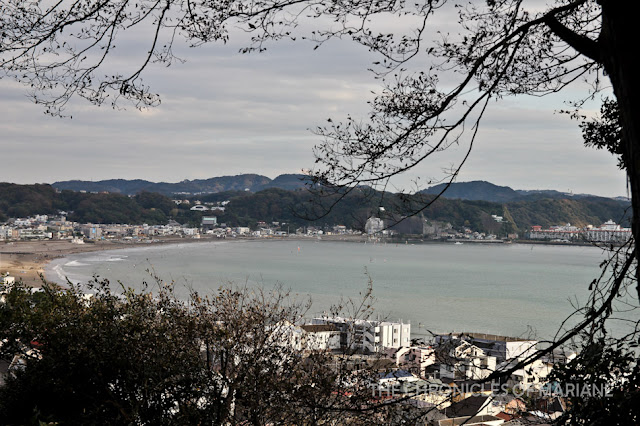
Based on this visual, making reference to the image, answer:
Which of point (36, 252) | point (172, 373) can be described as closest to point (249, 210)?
point (36, 252)

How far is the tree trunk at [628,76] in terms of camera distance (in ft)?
4.70

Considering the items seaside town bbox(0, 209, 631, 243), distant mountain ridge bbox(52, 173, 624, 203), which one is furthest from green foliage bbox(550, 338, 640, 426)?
distant mountain ridge bbox(52, 173, 624, 203)

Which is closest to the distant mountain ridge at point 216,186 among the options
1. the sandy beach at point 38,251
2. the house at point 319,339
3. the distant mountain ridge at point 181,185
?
the distant mountain ridge at point 181,185

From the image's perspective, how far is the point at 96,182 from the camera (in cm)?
12319

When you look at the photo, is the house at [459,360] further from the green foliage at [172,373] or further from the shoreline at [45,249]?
the shoreline at [45,249]

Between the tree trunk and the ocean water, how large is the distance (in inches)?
465

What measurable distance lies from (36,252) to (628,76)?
4539cm

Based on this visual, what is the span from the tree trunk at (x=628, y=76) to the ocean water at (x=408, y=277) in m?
11.8

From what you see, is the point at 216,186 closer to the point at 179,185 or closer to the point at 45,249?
the point at 179,185

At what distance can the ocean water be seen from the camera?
21781 millimetres

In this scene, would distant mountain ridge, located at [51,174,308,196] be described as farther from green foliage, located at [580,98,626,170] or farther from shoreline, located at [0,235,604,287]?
green foliage, located at [580,98,626,170]

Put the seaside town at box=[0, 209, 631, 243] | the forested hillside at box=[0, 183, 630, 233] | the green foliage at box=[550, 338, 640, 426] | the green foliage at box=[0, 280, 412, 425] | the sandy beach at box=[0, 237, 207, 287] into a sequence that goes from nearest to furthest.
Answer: the green foliage at box=[550, 338, 640, 426] → the green foliage at box=[0, 280, 412, 425] → the sandy beach at box=[0, 237, 207, 287] → the seaside town at box=[0, 209, 631, 243] → the forested hillside at box=[0, 183, 630, 233]

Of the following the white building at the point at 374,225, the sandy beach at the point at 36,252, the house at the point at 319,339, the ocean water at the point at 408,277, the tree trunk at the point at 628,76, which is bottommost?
the ocean water at the point at 408,277

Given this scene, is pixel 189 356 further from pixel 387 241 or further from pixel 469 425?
pixel 387 241
